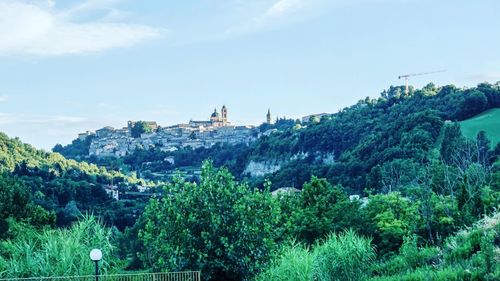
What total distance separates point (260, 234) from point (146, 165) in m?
125

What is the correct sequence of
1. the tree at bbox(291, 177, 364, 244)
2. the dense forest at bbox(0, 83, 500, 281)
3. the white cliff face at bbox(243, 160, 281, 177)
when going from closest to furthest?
the dense forest at bbox(0, 83, 500, 281), the tree at bbox(291, 177, 364, 244), the white cliff face at bbox(243, 160, 281, 177)

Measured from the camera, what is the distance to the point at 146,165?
136m

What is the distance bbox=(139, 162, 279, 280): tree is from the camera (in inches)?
488

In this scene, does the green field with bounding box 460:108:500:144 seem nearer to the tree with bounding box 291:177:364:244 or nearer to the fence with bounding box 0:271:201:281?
the tree with bounding box 291:177:364:244

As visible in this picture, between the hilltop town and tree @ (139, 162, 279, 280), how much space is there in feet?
456

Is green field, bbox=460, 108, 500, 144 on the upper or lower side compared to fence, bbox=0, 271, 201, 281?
upper

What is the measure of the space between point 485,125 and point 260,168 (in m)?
37.8

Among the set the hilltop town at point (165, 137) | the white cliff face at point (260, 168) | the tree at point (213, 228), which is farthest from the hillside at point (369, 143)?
the hilltop town at point (165, 137)

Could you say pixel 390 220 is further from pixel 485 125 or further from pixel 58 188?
pixel 485 125

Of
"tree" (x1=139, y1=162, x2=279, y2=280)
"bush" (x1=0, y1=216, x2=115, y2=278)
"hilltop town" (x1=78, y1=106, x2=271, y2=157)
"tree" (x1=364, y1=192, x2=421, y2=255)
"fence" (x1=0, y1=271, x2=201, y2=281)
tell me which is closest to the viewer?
"fence" (x1=0, y1=271, x2=201, y2=281)

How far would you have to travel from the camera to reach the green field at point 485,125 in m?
61.2

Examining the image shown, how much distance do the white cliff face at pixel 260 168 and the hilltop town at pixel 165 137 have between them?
5721cm

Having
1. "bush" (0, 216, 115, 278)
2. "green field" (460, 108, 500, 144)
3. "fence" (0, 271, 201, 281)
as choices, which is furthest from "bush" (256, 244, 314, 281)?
"green field" (460, 108, 500, 144)

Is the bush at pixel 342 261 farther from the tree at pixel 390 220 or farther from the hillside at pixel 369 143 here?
the hillside at pixel 369 143
